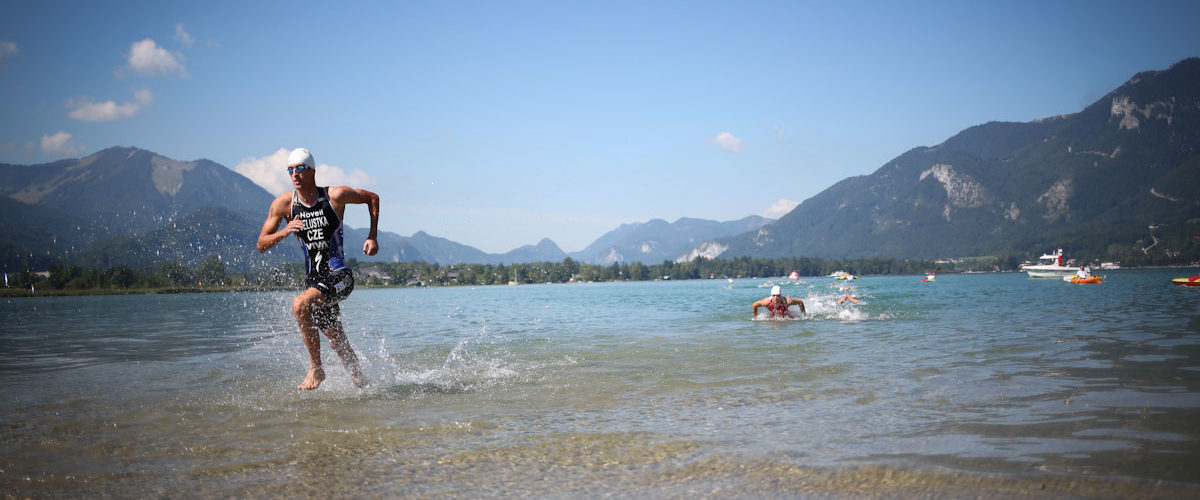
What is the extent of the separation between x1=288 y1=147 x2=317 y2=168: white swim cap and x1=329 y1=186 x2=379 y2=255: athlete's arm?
1.57ft

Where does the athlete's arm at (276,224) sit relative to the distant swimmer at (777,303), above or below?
above

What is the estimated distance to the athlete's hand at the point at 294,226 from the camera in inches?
309

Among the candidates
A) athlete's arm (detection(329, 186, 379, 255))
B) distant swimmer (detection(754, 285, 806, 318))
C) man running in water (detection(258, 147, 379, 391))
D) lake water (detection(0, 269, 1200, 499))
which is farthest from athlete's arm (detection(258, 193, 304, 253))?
distant swimmer (detection(754, 285, 806, 318))

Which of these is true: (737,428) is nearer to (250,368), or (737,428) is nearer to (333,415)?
(333,415)

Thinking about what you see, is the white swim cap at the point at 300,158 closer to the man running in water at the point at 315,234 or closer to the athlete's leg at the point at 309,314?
the man running in water at the point at 315,234

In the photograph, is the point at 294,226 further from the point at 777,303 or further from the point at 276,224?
the point at 777,303

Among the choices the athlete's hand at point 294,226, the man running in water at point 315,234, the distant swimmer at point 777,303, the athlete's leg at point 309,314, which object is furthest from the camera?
the distant swimmer at point 777,303

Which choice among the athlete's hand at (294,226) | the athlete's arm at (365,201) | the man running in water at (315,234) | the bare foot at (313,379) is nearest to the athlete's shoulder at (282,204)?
the man running in water at (315,234)

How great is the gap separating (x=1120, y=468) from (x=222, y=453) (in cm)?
756

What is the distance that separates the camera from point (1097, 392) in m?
7.70

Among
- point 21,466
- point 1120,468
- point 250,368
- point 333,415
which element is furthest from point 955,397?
point 250,368

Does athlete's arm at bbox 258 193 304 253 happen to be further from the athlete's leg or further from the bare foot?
the bare foot

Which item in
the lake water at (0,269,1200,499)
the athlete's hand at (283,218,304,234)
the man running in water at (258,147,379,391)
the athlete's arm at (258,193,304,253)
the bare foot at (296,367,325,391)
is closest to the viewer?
the lake water at (0,269,1200,499)

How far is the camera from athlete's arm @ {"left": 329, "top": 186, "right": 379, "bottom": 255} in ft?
27.6
